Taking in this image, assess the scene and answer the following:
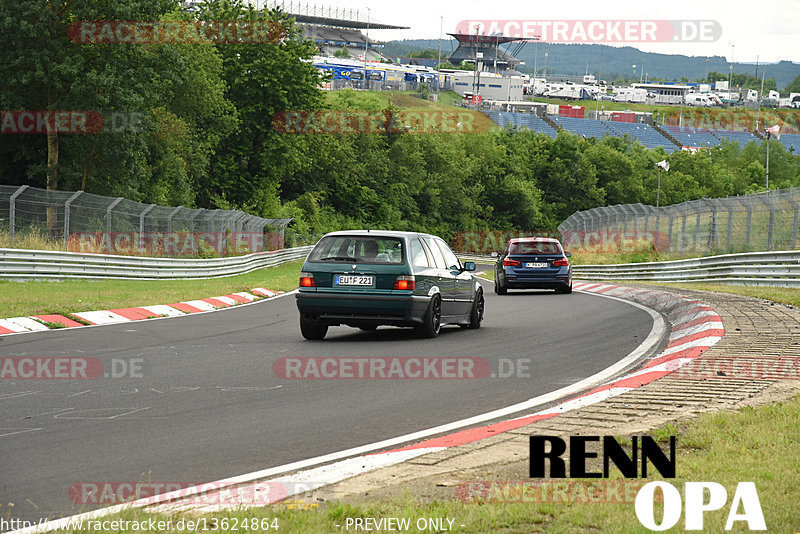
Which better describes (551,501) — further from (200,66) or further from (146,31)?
(200,66)

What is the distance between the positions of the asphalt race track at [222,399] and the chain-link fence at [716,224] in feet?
43.0

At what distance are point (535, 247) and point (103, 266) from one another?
457 inches

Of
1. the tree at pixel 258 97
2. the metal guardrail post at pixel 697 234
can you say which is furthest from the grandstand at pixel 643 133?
the metal guardrail post at pixel 697 234

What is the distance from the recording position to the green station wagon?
12836mm

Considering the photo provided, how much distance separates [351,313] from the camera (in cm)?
1285

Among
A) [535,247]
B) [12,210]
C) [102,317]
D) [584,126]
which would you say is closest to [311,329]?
[102,317]

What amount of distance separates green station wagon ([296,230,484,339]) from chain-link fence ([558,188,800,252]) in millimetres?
14820

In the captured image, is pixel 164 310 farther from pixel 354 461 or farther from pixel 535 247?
pixel 354 461

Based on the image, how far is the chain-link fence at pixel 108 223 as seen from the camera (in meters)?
24.5

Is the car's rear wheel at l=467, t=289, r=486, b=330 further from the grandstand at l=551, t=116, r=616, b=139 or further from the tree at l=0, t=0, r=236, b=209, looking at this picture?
the grandstand at l=551, t=116, r=616, b=139

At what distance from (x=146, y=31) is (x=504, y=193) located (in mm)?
76514

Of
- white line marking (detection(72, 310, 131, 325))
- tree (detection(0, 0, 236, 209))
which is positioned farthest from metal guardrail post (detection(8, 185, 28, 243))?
tree (detection(0, 0, 236, 209))

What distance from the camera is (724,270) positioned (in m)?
29.1

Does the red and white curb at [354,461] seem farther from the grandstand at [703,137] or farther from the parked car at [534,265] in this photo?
the grandstand at [703,137]
